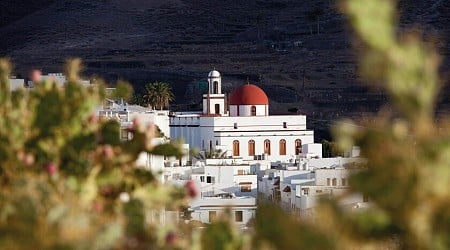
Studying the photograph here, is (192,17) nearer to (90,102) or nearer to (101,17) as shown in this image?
(101,17)

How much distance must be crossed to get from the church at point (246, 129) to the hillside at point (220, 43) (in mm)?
17763

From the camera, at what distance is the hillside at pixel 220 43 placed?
84812 mm

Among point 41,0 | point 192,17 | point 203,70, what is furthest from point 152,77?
point 41,0

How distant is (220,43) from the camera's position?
106125 millimetres

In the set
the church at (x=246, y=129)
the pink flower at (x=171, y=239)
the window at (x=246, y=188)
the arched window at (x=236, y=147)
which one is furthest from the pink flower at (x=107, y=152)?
the arched window at (x=236, y=147)

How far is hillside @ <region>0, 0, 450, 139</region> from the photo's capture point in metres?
84.8

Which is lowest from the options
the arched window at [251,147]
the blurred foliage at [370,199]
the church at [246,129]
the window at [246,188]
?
the window at [246,188]

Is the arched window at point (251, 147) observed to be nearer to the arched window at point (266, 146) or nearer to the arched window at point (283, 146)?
the arched window at point (266, 146)

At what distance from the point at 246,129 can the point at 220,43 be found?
167ft

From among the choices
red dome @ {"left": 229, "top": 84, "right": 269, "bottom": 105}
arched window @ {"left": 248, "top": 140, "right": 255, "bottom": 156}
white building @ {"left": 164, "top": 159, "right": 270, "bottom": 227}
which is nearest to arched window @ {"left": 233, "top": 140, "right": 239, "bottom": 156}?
arched window @ {"left": 248, "top": 140, "right": 255, "bottom": 156}

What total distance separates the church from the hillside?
17763 millimetres

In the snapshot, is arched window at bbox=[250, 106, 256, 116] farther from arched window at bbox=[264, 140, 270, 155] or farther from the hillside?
the hillside

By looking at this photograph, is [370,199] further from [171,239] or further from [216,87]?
[216,87]

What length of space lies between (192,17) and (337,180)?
83.6m
